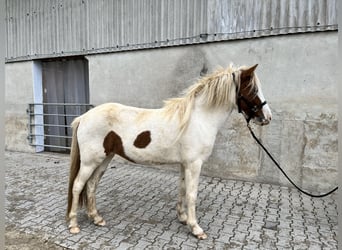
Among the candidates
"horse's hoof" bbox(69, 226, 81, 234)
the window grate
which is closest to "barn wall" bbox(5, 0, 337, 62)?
Result: the window grate

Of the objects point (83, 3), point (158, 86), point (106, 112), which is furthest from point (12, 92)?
point (106, 112)

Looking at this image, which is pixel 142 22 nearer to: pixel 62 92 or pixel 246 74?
pixel 62 92

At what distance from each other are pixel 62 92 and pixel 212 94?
497 centimetres

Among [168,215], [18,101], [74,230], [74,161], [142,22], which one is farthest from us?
[18,101]

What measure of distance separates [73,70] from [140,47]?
2.05 m

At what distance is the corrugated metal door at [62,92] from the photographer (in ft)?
20.4

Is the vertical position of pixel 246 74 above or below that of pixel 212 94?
above

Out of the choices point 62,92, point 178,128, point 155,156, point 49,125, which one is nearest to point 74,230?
point 155,156

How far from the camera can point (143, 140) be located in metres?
2.57

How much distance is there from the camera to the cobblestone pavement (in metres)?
2.51

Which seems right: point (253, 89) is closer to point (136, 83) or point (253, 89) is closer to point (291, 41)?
point (291, 41)

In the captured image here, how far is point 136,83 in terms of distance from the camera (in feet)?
17.2

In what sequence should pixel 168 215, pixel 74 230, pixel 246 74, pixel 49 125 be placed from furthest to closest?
pixel 49 125, pixel 168 215, pixel 74 230, pixel 246 74

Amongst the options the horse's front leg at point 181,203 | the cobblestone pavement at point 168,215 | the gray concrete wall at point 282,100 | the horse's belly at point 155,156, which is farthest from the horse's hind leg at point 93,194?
the gray concrete wall at point 282,100
